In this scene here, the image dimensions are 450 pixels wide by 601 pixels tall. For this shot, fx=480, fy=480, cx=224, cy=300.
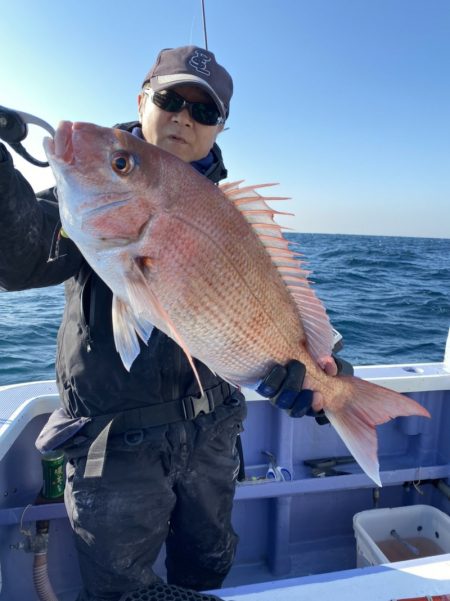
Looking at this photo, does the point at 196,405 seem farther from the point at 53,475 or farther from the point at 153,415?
the point at 53,475

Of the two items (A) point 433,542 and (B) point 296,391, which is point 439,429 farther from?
(B) point 296,391

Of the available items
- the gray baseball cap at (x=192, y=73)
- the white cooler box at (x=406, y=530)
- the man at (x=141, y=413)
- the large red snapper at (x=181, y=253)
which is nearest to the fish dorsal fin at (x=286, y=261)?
the large red snapper at (x=181, y=253)

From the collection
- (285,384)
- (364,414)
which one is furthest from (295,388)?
(364,414)

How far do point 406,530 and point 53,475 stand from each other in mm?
2279

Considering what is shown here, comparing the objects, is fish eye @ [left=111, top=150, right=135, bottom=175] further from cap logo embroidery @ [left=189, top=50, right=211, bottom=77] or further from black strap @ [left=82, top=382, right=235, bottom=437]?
black strap @ [left=82, top=382, right=235, bottom=437]

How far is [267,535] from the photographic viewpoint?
330 centimetres

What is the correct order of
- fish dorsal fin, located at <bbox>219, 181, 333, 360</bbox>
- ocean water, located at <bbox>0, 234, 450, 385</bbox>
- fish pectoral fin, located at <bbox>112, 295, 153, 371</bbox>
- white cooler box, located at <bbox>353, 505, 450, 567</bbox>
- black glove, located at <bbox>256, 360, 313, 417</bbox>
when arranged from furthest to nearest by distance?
ocean water, located at <bbox>0, 234, 450, 385</bbox>
white cooler box, located at <bbox>353, 505, 450, 567</bbox>
black glove, located at <bbox>256, 360, 313, 417</bbox>
fish dorsal fin, located at <bbox>219, 181, 333, 360</bbox>
fish pectoral fin, located at <bbox>112, 295, 153, 371</bbox>

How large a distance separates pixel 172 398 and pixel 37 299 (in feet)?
36.2

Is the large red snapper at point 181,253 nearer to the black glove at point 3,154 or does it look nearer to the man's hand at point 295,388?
the man's hand at point 295,388

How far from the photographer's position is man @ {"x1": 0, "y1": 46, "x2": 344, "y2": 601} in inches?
73.3

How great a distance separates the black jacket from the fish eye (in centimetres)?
32

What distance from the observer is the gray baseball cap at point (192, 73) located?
75.4 inches

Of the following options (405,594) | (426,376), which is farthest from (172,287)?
(426,376)

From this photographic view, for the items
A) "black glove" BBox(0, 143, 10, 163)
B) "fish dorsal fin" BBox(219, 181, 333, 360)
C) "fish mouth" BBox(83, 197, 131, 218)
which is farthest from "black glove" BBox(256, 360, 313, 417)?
"black glove" BBox(0, 143, 10, 163)
